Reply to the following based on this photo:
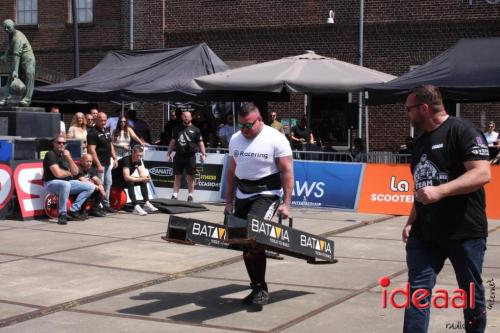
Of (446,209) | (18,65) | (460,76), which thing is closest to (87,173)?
(18,65)

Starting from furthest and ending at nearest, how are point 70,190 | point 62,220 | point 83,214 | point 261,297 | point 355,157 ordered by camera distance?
1. point 355,157
2. point 83,214
3. point 70,190
4. point 62,220
5. point 261,297

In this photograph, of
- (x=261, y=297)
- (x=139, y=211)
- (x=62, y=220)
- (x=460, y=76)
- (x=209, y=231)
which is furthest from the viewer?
(x=460, y=76)

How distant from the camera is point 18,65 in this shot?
1593cm

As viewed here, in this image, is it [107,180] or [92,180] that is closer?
[92,180]

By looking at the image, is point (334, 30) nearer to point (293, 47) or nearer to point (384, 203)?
point (293, 47)

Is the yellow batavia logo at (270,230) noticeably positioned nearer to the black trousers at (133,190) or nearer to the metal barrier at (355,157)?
the black trousers at (133,190)

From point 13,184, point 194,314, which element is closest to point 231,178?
point 194,314

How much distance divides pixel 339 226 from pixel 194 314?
Result: 6510 millimetres

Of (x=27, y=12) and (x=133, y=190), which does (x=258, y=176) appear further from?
(x=27, y=12)

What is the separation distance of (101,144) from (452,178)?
A: 33.4 feet

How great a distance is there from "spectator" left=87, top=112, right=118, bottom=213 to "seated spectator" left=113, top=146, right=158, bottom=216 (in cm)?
14

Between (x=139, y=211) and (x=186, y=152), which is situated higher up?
(x=186, y=152)

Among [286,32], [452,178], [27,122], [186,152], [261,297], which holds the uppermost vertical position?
[286,32]

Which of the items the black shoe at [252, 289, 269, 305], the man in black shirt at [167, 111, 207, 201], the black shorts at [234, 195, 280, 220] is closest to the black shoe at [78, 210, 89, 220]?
the man in black shirt at [167, 111, 207, 201]
